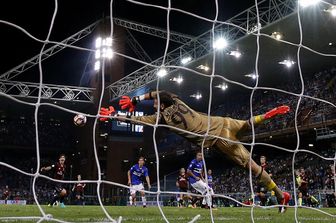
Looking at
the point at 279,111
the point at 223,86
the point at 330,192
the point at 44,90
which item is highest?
the point at 44,90

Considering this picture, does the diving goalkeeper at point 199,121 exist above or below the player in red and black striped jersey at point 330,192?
above

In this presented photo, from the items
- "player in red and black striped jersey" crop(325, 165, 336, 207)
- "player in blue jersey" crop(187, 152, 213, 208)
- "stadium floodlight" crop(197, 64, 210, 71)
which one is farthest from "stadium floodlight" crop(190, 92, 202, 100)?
"player in blue jersey" crop(187, 152, 213, 208)

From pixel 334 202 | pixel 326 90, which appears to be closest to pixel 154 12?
pixel 326 90

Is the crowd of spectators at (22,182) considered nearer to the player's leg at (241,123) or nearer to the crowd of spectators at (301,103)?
the crowd of spectators at (301,103)

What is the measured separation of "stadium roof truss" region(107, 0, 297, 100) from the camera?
18.5 m

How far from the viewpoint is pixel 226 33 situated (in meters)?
21.2

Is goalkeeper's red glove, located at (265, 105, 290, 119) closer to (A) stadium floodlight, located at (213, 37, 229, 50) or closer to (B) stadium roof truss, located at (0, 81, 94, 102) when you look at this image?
(A) stadium floodlight, located at (213, 37, 229, 50)

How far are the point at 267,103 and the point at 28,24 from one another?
1592cm

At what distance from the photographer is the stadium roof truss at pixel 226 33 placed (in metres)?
18.5

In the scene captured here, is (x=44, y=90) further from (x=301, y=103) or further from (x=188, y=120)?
(x=188, y=120)

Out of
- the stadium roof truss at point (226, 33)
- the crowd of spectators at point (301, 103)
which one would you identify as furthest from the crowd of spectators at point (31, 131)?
the crowd of spectators at point (301, 103)

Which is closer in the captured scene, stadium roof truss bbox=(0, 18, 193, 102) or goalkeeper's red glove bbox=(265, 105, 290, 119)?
goalkeeper's red glove bbox=(265, 105, 290, 119)

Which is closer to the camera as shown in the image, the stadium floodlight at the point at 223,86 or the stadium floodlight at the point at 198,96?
the stadium floodlight at the point at 223,86

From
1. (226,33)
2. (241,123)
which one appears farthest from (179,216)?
(226,33)
